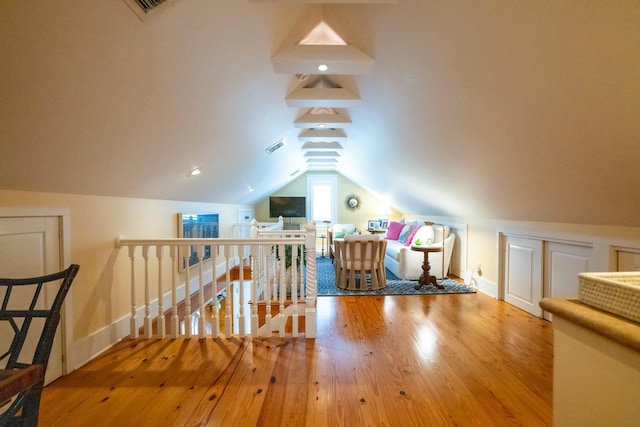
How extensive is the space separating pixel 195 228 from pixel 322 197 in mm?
4833

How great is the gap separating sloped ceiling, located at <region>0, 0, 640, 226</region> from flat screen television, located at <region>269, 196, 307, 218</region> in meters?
5.18

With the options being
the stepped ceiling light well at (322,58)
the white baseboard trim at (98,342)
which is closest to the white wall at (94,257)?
the white baseboard trim at (98,342)

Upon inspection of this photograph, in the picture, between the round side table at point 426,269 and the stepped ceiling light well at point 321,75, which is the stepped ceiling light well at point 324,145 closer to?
the stepped ceiling light well at point 321,75

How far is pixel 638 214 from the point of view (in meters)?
1.92

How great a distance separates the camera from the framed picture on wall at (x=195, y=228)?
11.9 feet

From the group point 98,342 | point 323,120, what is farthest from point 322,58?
point 98,342

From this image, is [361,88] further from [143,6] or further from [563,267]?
[563,267]

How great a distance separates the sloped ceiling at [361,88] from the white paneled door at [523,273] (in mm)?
456

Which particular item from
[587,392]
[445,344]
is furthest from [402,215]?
[587,392]

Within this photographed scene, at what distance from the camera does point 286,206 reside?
8.21 metres

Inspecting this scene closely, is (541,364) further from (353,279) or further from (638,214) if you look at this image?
(353,279)

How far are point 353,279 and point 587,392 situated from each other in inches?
134

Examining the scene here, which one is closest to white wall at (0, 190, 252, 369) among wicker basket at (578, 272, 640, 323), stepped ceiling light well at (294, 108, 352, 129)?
stepped ceiling light well at (294, 108, 352, 129)

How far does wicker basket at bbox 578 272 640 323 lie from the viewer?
2.22ft
